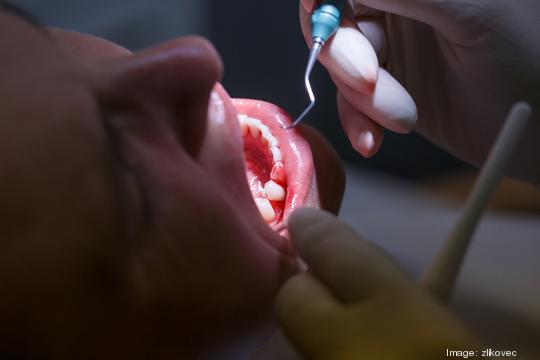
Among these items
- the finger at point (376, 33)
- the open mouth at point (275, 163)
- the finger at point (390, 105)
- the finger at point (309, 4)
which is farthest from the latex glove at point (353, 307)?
the finger at point (376, 33)

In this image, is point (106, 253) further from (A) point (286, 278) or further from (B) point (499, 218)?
(B) point (499, 218)

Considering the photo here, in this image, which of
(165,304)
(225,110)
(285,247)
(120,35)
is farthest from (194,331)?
→ (120,35)

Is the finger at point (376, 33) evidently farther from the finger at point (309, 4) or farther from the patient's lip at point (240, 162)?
the patient's lip at point (240, 162)

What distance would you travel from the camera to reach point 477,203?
1.93ft

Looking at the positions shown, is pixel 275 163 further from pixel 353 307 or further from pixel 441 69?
pixel 441 69

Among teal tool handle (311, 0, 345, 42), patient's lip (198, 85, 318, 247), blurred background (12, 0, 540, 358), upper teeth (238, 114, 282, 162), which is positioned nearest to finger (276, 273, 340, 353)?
patient's lip (198, 85, 318, 247)

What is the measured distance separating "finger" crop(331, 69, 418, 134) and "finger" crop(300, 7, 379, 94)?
0.02m

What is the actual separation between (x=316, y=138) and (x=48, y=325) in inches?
19.6

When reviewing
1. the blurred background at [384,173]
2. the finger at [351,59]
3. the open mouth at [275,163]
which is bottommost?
the blurred background at [384,173]

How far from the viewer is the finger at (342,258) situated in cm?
61

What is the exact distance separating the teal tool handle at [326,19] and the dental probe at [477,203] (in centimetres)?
38

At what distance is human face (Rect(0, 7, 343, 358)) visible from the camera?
57 cm

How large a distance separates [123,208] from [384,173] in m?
1.32

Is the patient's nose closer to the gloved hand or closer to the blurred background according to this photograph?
the gloved hand
